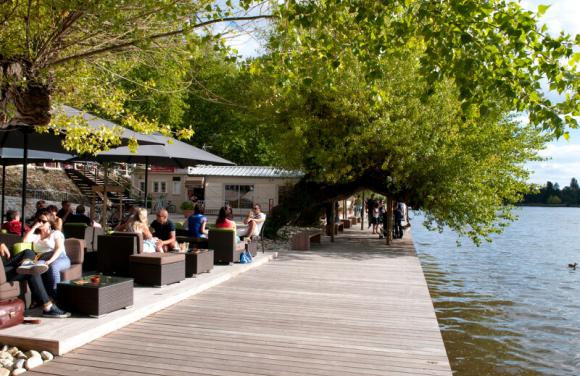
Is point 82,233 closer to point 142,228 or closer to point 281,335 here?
point 142,228

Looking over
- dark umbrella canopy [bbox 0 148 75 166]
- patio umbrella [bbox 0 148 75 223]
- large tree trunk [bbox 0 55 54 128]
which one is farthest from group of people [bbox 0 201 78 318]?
dark umbrella canopy [bbox 0 148 75 166]

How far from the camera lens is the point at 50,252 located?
5.29m

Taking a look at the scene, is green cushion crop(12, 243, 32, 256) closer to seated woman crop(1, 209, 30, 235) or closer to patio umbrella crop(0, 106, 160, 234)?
patio umbrella crop(0, 106, 160, 234)

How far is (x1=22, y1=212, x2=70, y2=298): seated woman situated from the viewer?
520 cm

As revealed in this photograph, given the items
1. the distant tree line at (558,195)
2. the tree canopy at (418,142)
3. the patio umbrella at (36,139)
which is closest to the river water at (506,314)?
the tree canopy at (418,142)

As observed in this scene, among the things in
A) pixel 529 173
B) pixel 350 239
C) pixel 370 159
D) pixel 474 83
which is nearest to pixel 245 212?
pixel 350 239

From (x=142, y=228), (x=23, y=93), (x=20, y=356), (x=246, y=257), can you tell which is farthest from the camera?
(x=246, y=257)

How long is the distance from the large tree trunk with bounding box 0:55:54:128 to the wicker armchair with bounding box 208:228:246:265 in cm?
395

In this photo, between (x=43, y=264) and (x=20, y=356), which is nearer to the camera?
(x=20, y=356)

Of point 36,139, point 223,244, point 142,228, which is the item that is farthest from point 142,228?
point 36,139

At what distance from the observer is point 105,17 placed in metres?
5.87

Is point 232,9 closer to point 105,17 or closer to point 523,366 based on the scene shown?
point 105,17

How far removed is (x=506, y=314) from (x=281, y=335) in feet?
19.7

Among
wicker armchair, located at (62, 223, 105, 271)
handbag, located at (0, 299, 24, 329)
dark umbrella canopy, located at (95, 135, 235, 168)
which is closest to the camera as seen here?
handbag, located at (0, 299, 24, 329)
